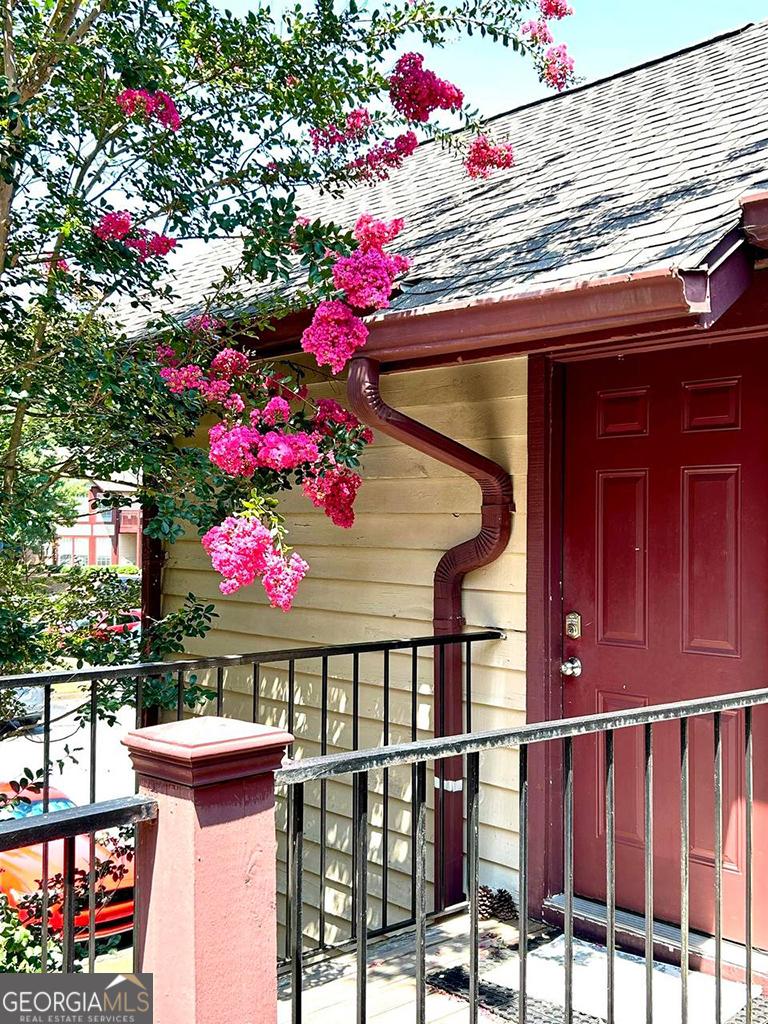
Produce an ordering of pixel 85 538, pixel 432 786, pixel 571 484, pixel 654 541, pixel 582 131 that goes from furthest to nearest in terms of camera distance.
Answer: pixel 85 538, pixel 582 131, pixel 432 786, pixel 571 484, pixel 654 541

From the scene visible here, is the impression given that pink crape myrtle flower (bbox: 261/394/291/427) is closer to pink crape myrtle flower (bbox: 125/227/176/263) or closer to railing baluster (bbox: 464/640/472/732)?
pink crape myrtle flower (bbox: 125/227/176/263)

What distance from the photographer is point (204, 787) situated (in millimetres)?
1519

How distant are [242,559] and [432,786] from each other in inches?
61.4

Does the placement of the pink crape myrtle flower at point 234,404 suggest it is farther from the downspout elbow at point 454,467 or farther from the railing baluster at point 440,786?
the railing baluster at point 440,786

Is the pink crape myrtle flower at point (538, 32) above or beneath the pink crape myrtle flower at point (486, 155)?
above

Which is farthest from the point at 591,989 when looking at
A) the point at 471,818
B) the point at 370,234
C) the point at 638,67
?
the point at 638,67

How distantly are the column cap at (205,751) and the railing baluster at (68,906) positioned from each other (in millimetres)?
184

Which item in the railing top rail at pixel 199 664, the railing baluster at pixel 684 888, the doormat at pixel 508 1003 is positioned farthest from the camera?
the railing top rail at pixel 199 664

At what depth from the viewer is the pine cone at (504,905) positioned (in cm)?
349

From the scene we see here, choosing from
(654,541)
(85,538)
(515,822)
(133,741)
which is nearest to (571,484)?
(654,541)

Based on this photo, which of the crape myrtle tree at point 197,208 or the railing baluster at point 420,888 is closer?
the railing baluster at point 420,888

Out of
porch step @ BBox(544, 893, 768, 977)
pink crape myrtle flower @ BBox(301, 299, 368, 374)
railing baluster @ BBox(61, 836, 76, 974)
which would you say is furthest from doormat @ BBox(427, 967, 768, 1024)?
pink crape myrtle flower @ BBox(301, 299, 368, 374)

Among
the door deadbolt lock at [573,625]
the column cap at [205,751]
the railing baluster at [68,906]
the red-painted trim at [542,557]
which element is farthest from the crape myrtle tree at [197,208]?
the railing baluster at [68,906]

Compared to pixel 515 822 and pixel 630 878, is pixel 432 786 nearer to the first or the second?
pixel 515 822
